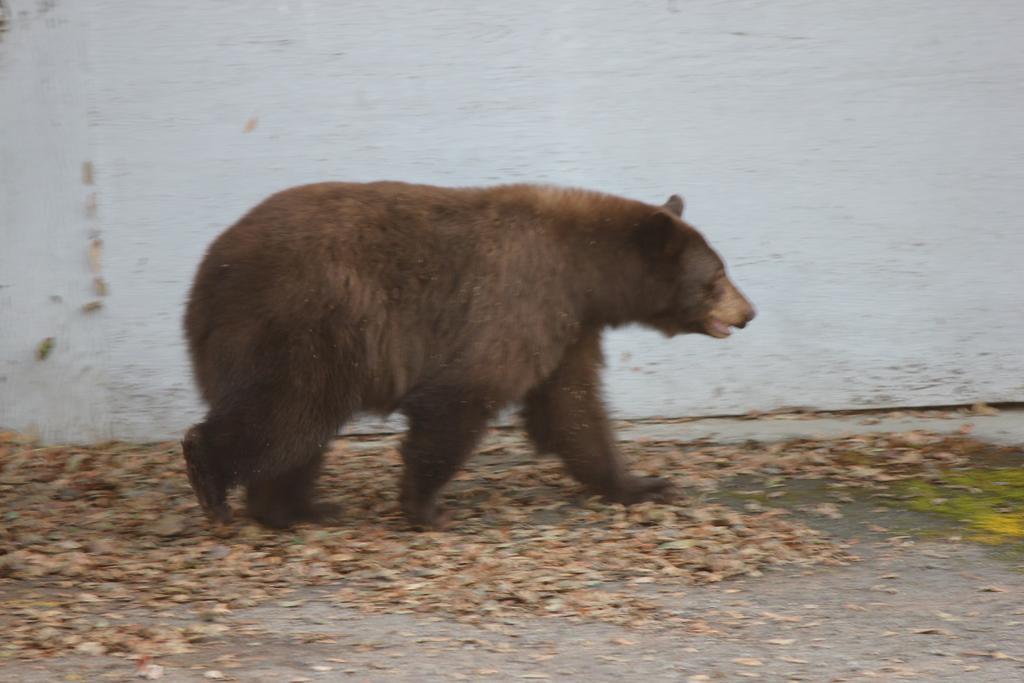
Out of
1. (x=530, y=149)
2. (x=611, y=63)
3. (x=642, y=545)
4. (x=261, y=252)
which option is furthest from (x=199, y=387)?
(x=611, y=63)

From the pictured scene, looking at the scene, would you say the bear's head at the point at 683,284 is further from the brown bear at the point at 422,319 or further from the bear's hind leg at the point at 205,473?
the bear's hind leg at the point at 205,473

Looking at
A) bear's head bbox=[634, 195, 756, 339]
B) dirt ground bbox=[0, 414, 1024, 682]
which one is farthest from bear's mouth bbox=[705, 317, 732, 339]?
dirt ground bbox=[0, 414, 1024, 682]

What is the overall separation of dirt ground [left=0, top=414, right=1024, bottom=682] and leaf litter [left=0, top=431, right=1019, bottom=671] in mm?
16

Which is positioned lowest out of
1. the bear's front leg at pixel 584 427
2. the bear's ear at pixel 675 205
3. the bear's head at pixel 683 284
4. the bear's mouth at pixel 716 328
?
the bear's front leg at pixel 584 427

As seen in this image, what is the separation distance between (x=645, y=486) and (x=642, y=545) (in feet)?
2.43

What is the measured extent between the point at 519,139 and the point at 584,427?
2.16 m

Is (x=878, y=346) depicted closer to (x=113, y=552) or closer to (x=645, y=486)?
(x=645, y=486)

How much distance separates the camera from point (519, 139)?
26.3 ft

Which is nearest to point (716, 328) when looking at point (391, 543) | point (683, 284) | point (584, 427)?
point (683, 284)

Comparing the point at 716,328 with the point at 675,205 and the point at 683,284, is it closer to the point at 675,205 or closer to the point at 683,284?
the point at 683,284

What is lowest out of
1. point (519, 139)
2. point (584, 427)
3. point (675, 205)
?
point (584, 427)

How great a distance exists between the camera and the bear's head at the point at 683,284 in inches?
259

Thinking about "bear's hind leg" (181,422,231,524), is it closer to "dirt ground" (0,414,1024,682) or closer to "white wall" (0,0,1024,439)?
"dirt ground" (0,414,1024,682)

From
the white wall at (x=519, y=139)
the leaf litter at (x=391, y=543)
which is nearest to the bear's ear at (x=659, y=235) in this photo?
the leaf litter at (x=391, y=543)
